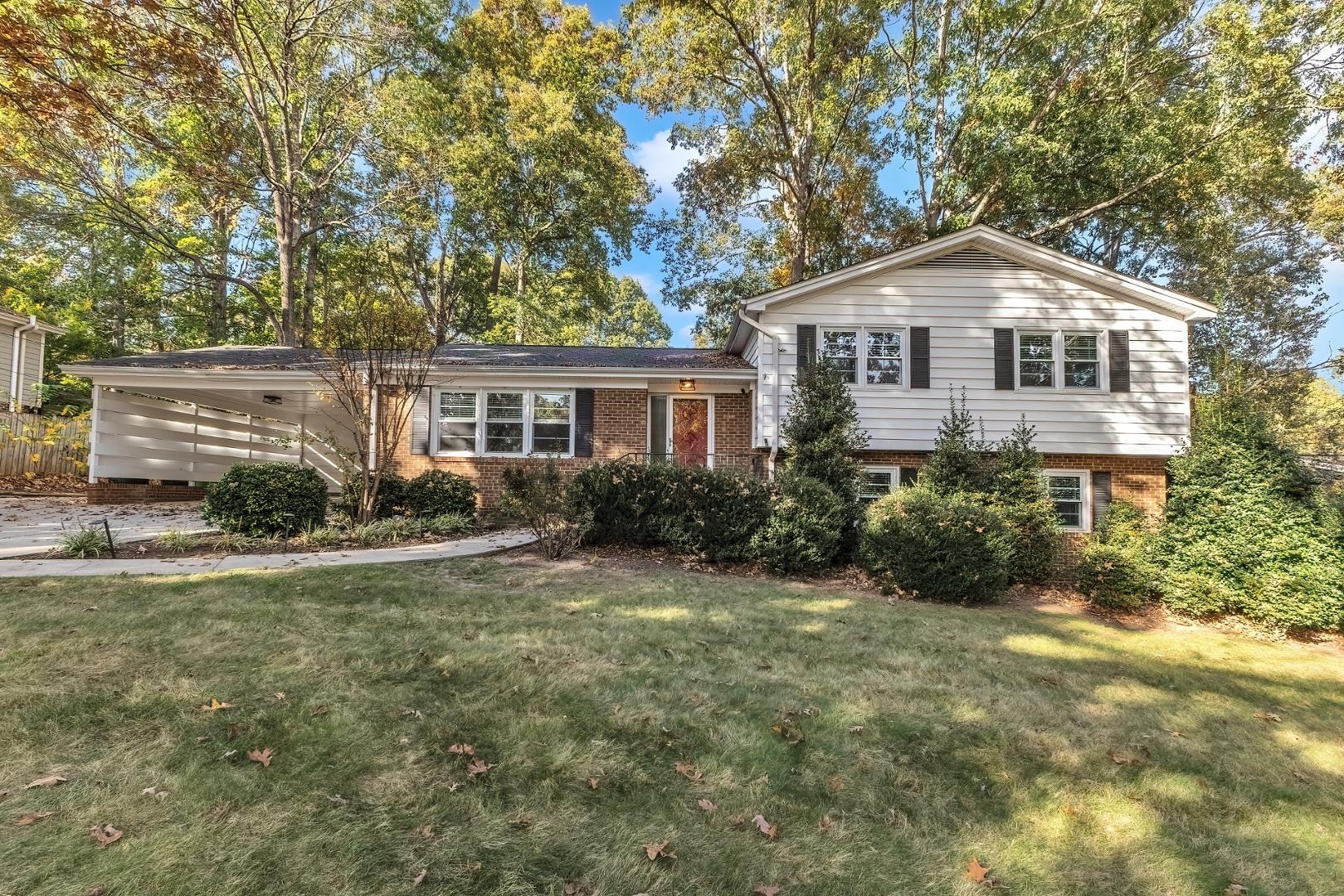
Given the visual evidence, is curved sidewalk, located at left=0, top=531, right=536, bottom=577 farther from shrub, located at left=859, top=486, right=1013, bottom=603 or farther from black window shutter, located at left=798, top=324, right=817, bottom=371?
black window shutter, located at left=798, top=324, right=817, bottom=371

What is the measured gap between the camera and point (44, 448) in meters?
13.6

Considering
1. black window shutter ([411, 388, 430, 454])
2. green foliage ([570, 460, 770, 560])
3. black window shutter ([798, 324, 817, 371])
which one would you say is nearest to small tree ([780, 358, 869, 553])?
black window shutter ([798, 324, 817, 371])

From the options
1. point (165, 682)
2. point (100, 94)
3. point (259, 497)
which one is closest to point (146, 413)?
point (259, 497)

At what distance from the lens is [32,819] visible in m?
2.05

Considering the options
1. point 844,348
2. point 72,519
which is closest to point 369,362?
point 72,519

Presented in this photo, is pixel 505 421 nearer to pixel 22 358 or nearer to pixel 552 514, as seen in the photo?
pixel 552 514

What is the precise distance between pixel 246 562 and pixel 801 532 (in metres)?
6.63

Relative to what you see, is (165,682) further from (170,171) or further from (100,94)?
(170,171)

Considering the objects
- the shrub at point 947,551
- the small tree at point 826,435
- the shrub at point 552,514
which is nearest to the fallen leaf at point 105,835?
the shrub at point 552,514

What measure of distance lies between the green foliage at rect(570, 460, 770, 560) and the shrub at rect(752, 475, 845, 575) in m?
0.19

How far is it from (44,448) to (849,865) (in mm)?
19723

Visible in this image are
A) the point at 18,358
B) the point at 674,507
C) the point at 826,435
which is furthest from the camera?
the point at 18,358

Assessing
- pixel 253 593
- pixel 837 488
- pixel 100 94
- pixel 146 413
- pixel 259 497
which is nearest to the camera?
pixel 253 593

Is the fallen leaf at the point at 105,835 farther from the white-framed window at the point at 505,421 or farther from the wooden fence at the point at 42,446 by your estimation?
the wooden fence at the point at 42,446
